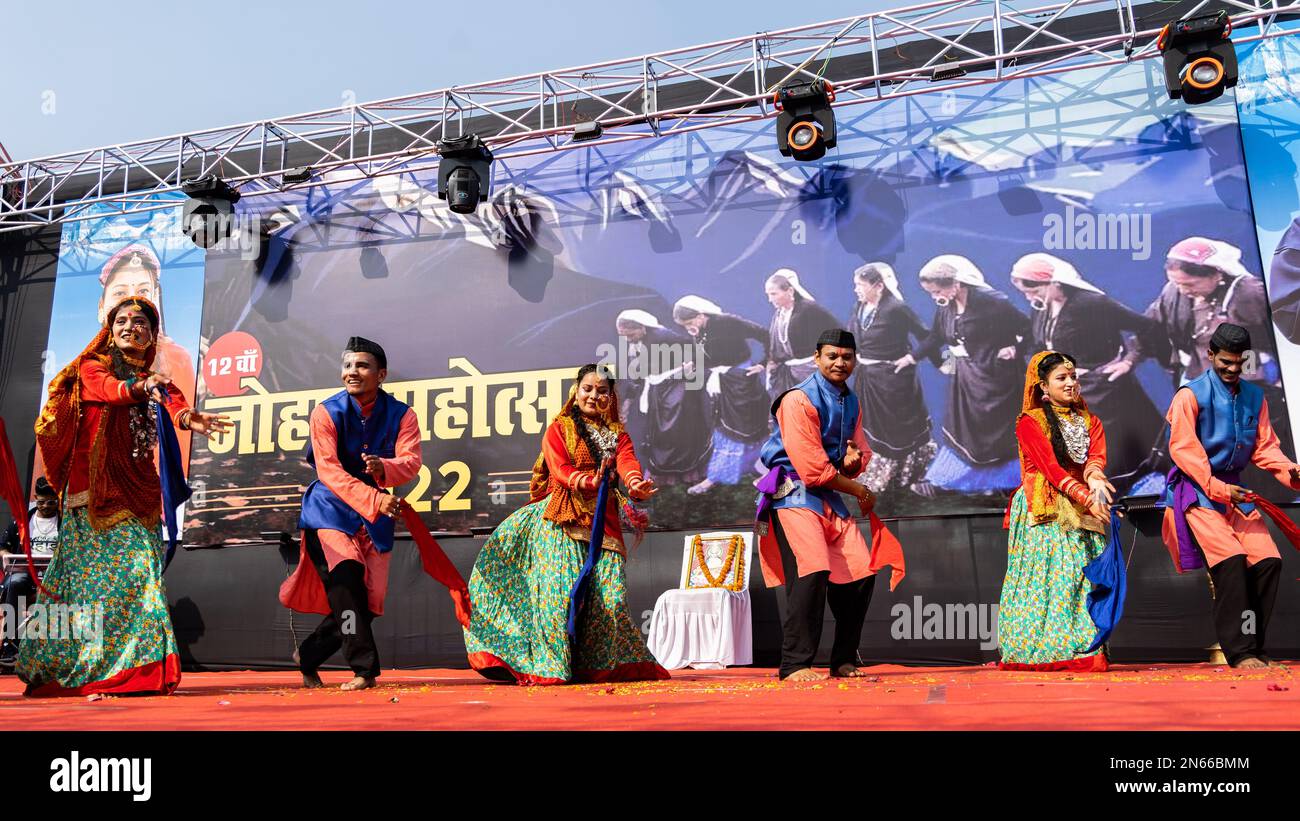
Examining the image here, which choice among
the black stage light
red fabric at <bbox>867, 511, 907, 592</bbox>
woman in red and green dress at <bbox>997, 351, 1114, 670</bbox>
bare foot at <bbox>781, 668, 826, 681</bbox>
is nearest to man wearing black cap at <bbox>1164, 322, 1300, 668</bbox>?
woman in red and green dress at <bbox>997, 351, 1114, 670</bbox>

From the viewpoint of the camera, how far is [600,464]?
5.29m

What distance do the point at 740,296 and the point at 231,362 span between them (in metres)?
4.63

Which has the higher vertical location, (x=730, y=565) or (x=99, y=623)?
(x=730, y=565)

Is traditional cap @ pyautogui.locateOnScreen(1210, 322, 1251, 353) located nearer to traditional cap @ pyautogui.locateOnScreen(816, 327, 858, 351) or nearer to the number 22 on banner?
traditional cap @ pyautogui.locateOnScreen(816, 327, 858, 351)

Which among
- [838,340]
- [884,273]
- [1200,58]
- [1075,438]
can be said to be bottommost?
[1075,438]

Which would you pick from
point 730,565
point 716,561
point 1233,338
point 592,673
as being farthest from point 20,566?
point 1233,338

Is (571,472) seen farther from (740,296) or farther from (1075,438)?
(740,296)

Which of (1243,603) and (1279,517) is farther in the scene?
(1279,517)

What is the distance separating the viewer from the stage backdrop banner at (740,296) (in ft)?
23.8

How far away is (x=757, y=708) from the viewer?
2.90 meters

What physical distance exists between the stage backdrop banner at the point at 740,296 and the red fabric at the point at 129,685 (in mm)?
4185

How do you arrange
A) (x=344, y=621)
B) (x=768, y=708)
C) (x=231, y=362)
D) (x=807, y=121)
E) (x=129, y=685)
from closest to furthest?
(x=768, y=708), (x=129, y=685), (x=344, y=621), (x=807, y=121), (x=231, y=362)

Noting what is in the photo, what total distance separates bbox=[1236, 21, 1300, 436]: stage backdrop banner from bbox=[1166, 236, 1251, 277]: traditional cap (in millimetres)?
166

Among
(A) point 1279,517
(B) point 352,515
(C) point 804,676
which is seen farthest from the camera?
(A) point 1279,517
